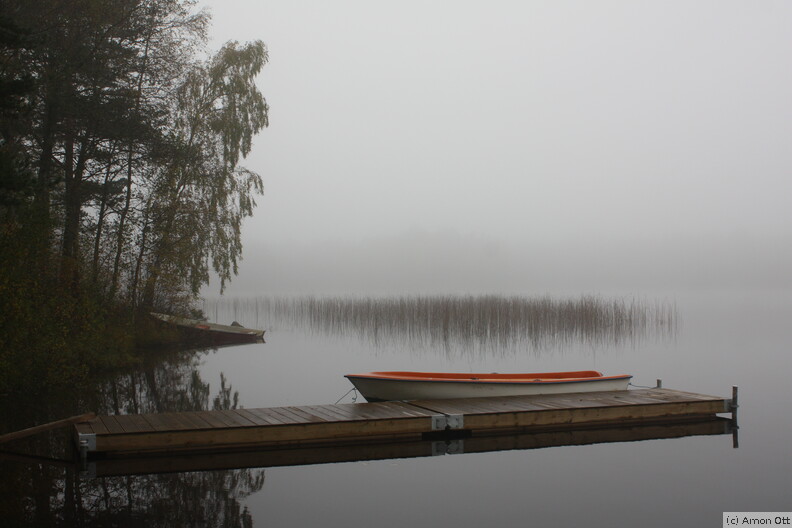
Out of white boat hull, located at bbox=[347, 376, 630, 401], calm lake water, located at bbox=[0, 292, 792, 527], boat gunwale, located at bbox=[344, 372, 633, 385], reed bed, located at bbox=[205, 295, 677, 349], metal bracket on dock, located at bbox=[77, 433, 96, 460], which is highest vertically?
reed bed, located at bbox=[205, 295, 677, 349]

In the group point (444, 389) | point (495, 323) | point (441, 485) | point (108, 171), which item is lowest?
point (441, 485)

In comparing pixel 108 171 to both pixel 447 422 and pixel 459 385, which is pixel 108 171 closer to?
pixel 459 385

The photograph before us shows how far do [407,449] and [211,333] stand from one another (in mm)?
11988

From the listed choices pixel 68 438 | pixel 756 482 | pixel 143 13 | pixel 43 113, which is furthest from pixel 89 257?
pixel 756 482

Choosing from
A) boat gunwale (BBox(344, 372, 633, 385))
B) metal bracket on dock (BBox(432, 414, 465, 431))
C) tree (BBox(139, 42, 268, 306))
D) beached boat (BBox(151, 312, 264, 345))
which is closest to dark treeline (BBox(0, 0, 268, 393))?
tree (BBox(139, 42, 268, 306))

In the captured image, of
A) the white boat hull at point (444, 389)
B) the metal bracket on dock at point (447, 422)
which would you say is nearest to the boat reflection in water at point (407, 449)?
the metal bracket on dock at point (447, 422)

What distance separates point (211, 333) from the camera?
682 inches

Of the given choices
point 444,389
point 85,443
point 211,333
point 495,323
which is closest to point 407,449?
point 444,389

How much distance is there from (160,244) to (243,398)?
6.22 meters

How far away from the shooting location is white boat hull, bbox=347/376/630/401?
731cm

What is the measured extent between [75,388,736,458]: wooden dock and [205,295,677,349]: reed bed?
7.17m

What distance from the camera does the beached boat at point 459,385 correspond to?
24.0 feet

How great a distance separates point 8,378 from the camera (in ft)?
27.3

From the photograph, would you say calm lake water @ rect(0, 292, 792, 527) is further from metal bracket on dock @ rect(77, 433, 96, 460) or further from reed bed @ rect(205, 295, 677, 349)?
reed bed @ rect(205, 295, 677, 349)
